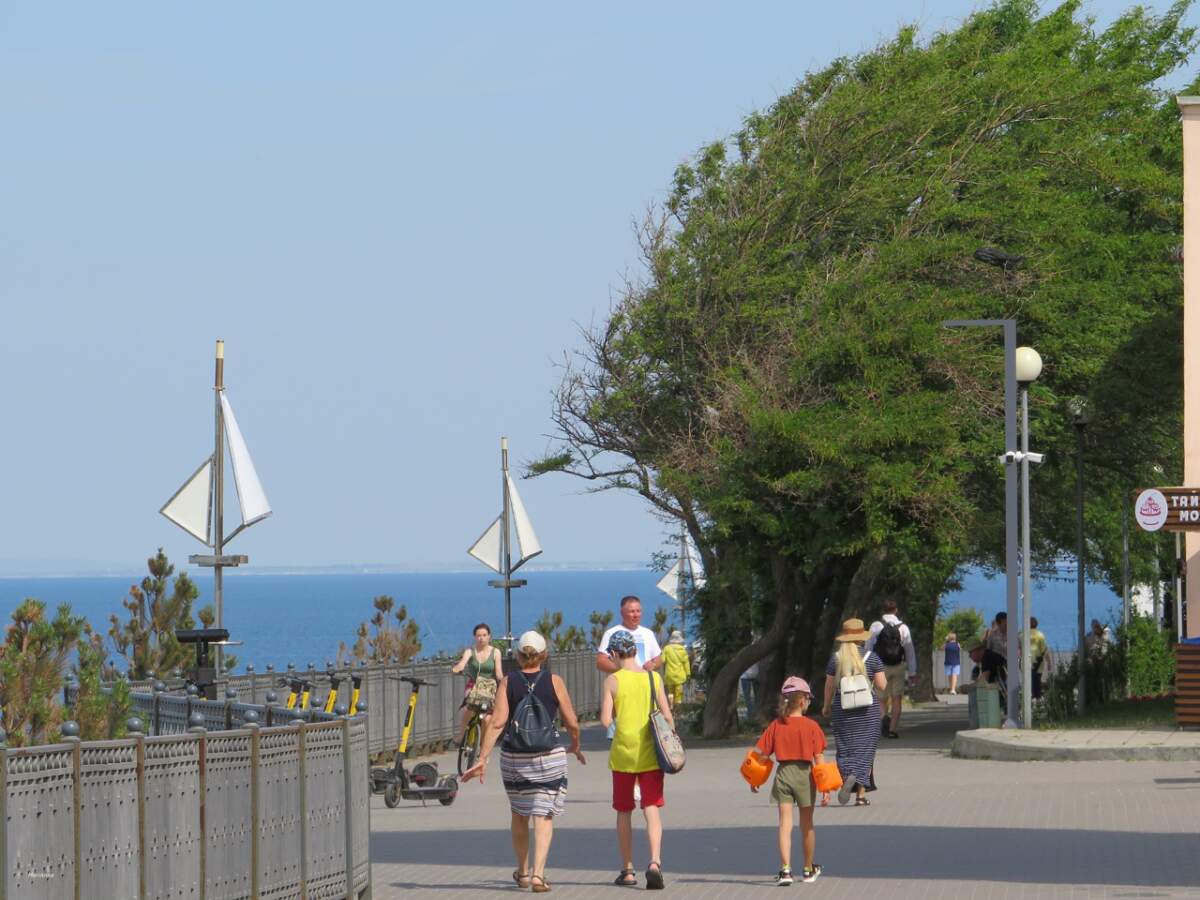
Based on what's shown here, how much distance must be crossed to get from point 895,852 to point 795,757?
1296 mm

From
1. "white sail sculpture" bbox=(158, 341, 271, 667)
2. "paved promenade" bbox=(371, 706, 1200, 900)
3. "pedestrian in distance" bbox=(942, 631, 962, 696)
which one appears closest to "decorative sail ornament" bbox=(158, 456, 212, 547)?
"white sail sculpture" bbox=(158, 341, 271, 667)

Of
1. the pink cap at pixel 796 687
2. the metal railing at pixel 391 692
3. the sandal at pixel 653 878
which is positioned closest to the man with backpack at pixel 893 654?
the metal railing at pixel 391 692

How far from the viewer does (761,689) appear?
1289 inches

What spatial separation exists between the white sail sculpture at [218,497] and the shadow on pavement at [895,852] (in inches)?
271

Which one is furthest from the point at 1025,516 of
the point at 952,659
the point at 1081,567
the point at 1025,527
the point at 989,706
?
the point at 952,659

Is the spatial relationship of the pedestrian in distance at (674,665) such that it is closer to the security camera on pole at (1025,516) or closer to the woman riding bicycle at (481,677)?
the woman riding bicycle at (481,677)

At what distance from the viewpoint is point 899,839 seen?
589 inches

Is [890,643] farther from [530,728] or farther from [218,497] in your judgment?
[530,728]

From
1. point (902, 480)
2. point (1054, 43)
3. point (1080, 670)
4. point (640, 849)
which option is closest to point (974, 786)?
point (640, 849)

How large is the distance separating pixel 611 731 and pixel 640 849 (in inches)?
44.3

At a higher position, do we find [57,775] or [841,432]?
[841,432]

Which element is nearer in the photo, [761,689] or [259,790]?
[259,790]

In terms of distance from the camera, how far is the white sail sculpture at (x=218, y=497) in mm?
23000

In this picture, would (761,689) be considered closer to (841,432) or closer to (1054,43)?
(841,432)
